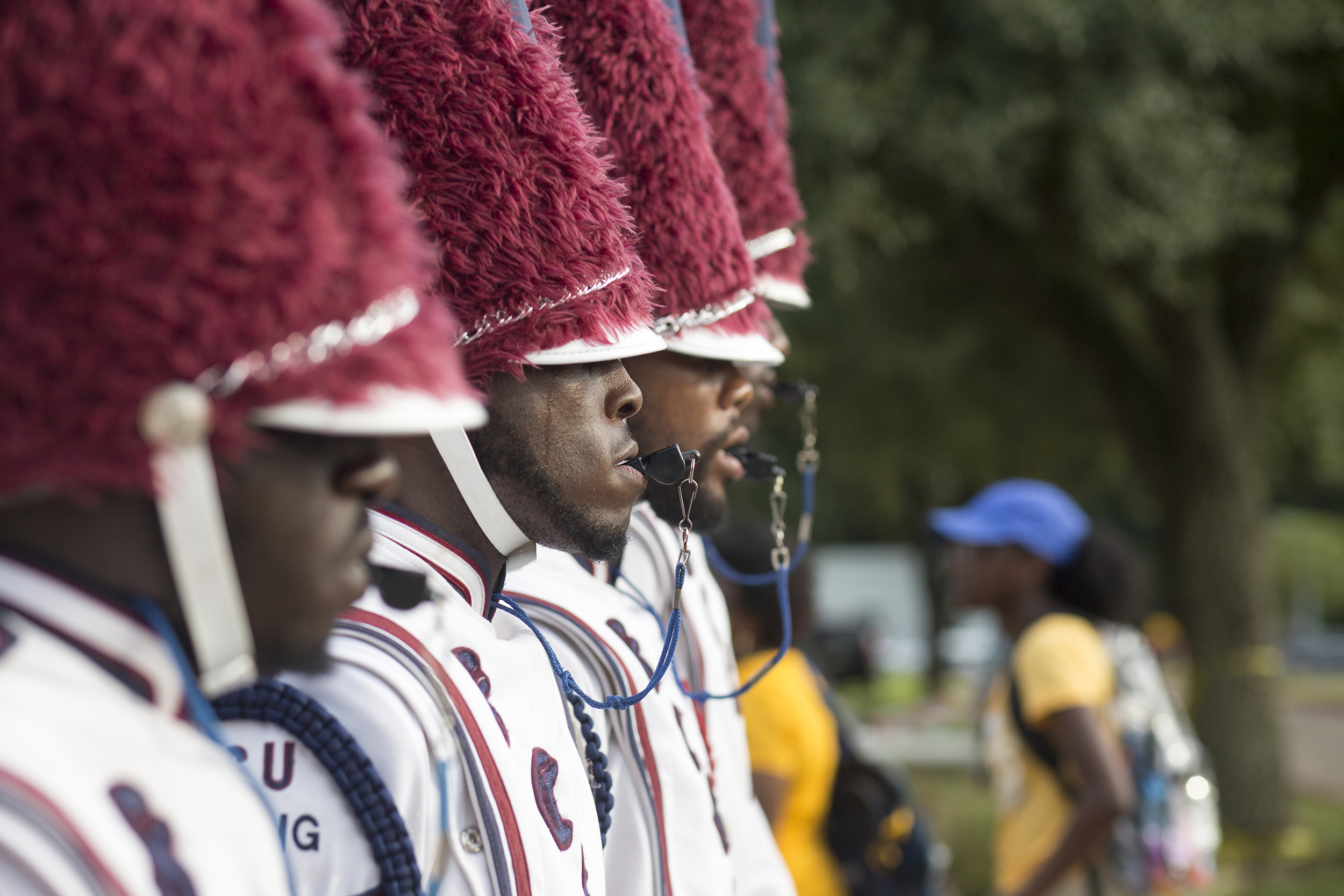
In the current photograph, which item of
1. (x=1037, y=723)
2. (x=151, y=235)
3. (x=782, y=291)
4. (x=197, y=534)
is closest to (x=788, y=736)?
(x=1037, y=723)

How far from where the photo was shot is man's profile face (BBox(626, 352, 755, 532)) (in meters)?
2.37

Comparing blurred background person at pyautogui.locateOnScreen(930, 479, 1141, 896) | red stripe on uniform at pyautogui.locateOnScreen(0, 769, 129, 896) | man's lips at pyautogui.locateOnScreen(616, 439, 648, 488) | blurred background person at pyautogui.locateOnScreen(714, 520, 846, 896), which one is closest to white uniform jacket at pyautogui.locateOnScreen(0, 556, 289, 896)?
red stripe on uniform at pyautogui.locateOnScreen(0, 769, 129, 896)

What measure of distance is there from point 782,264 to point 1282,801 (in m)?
7.23

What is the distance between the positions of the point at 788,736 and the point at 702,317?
156 centimetres

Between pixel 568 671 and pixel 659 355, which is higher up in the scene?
pixel 659 355

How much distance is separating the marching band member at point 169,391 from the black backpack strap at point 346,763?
27cm

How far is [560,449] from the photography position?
1776 mm

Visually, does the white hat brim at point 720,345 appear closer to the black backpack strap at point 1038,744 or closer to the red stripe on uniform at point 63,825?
the red stripe on uniform at point 63,825

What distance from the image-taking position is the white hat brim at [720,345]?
2.27m

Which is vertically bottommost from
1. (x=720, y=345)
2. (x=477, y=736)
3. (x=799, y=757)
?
(x=799, y=757)

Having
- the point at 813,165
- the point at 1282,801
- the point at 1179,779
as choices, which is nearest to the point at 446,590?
the point at 1179,779

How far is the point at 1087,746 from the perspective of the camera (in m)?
3.74

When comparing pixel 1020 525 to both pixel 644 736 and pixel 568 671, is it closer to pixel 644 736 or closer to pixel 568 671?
pixel 644 736

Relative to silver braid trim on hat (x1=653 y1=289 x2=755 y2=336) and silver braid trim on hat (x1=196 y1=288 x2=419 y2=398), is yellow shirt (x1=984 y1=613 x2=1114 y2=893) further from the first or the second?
silver braid trim on hat (x1=196 y1=288 x2=419 y2=398)
